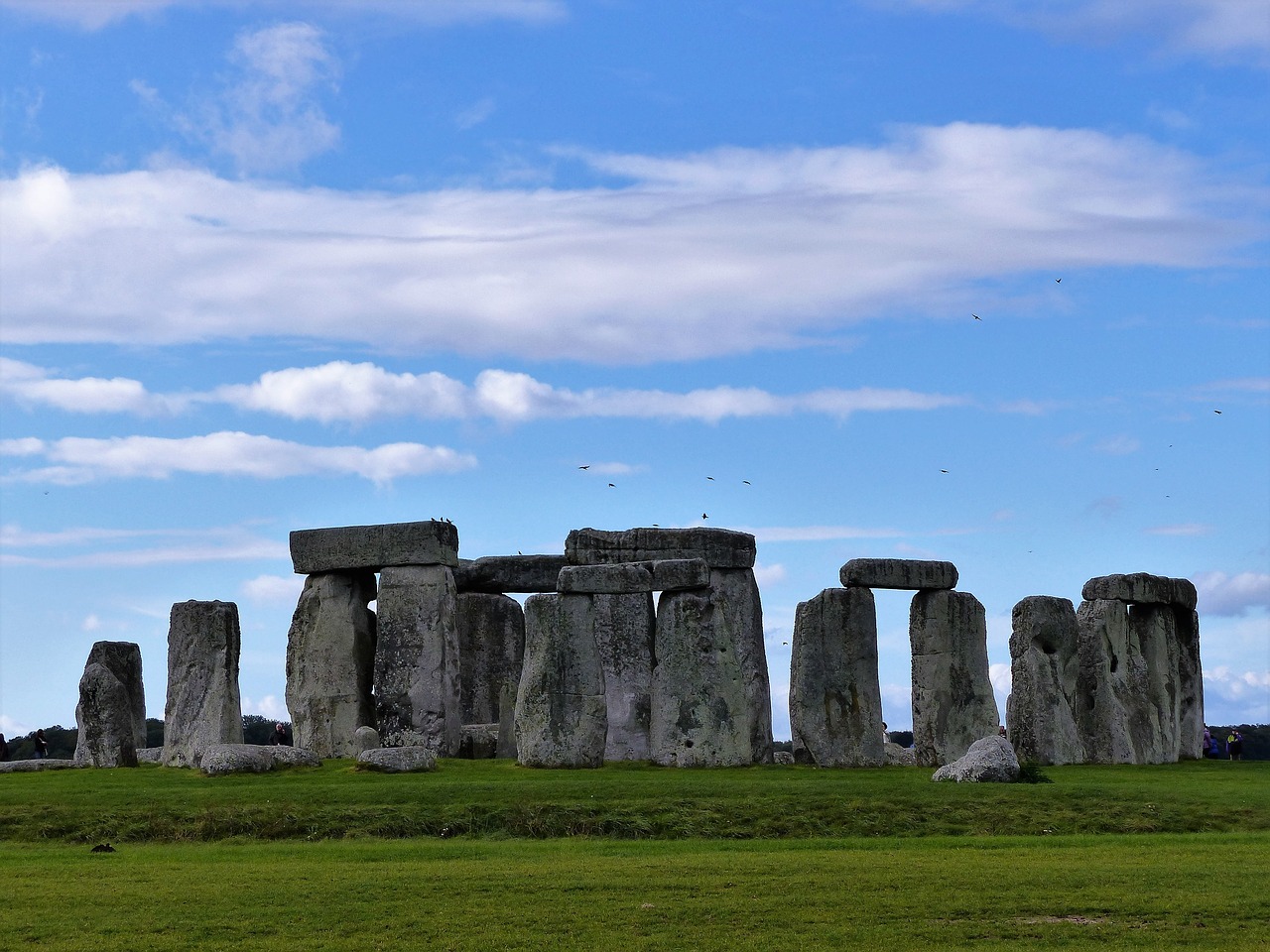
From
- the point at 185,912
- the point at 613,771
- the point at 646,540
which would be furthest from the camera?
the point at 646,540

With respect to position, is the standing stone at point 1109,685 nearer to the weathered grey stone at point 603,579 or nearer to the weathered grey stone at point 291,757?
the weathered grey stone at point 603,579

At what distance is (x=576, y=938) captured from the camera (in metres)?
13.8

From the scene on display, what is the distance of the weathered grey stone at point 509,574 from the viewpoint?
102 feet

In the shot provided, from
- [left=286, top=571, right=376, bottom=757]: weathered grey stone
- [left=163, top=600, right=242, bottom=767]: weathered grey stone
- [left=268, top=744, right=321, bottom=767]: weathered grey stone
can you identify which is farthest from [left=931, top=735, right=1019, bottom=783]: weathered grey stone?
[left=163, top=600, right=242, bottom=767]: weathered grey stone

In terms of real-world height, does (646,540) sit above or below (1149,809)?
above

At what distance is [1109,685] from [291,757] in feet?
42.9

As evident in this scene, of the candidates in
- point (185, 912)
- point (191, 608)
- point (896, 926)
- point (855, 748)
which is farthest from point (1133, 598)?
point (185, 912)

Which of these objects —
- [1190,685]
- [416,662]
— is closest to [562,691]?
[416,662]

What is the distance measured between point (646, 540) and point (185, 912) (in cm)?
1585

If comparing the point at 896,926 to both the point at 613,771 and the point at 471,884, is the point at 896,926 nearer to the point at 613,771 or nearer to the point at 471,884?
the point at 471,884

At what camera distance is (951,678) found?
28.0 metres

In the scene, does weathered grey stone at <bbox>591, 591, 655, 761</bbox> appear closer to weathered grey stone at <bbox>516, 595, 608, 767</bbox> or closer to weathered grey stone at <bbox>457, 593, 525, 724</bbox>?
weathered grey stone at <bbox>457, 593, 525, 724</bbox>

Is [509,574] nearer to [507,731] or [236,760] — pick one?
[507,731]

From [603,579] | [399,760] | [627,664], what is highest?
[603,579]
